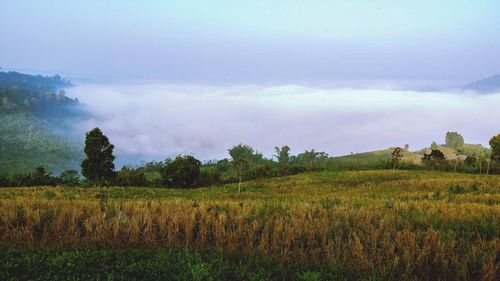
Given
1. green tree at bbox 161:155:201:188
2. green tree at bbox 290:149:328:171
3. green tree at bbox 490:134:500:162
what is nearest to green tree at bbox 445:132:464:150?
green tree at bbox 290:149:328:171

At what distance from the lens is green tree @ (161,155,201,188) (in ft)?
193

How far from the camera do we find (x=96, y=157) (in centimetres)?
5694

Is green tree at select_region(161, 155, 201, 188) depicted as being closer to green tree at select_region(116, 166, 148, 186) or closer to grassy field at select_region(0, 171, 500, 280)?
green tree at select_region(116, 166, 148, 186)

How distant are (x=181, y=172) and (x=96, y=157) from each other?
11438 mm

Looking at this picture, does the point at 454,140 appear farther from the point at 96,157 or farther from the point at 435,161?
the point at 96,157

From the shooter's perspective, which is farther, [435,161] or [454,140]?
[454,140]

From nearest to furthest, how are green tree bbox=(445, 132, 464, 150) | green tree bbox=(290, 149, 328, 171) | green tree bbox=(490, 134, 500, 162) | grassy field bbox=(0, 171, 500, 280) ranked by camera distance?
grassy field bbox=(0, 171, 500, 280), green tree bbox=(490, 134, 500, 162), green tree bbox=(290, 149, 328, 171), green tree bbox=(445, 132, 464, 150)

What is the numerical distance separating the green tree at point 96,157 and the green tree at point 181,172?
7.64 metres

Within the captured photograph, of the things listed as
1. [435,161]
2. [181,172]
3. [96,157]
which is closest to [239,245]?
[181,172]

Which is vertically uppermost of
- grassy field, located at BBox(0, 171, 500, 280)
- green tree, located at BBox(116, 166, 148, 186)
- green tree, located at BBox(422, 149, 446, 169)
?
green tree, located at BBox(422, 149, 446, 169)

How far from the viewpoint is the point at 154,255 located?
367 inches

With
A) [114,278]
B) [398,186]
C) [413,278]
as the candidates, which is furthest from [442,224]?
[398,186]

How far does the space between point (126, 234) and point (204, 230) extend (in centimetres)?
206

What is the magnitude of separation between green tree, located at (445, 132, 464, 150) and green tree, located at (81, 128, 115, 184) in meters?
168
